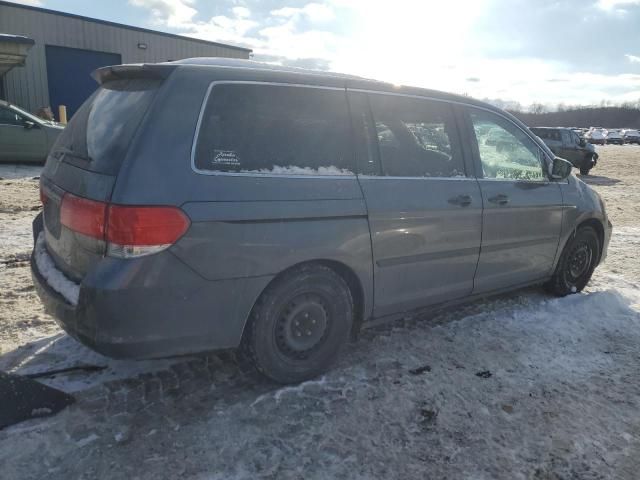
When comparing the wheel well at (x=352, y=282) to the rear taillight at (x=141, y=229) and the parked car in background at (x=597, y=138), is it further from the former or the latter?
the parked car in background at (x=597, y=138)

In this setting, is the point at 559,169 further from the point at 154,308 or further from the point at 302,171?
the point at 154,308

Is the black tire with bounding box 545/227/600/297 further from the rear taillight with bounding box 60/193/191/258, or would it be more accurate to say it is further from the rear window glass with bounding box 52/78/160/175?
the rear window glass with bounding box 52/78/160/175

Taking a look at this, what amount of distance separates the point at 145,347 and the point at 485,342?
8.31 ft

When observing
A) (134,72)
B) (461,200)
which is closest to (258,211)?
(134,72)

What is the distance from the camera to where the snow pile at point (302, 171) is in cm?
273

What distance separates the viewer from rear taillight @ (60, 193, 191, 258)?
2.33 metres

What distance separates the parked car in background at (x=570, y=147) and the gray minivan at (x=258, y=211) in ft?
56.3

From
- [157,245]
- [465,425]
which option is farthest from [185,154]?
[465,425]

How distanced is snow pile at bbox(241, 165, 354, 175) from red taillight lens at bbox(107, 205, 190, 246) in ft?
1.57

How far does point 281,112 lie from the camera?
2.84 meters

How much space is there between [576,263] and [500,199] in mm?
1610

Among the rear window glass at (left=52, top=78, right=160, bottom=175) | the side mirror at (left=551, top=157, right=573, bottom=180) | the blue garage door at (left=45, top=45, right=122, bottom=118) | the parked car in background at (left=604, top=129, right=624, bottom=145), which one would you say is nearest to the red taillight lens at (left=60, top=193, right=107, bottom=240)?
the rear window glass at (left=52, top=78, right=160, bottom=175)

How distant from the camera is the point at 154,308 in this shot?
2.44 meters

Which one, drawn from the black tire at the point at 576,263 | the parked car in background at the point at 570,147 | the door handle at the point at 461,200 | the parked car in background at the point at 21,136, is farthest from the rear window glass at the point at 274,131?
the parked car in background at the point at 570,147
